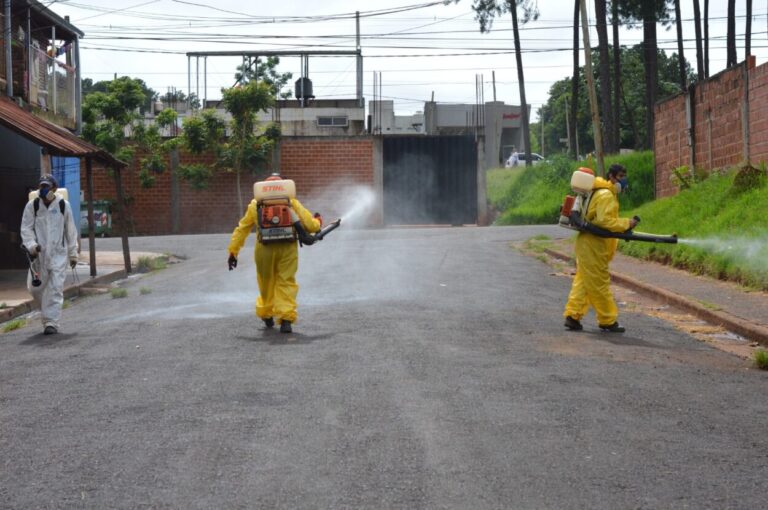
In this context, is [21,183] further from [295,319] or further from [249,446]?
[249,446]

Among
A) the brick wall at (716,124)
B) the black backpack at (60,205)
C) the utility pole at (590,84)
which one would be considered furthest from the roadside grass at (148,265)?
the brick wall at (716,124)

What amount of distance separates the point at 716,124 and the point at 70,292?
44.3ft

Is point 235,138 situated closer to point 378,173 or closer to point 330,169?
point 330,169

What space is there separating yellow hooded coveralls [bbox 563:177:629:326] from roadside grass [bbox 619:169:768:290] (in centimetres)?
321

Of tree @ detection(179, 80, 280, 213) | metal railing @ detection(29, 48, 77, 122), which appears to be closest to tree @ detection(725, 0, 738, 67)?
tree @ detection(179, 80, 280, 213)

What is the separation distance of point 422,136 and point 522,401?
32331 mm

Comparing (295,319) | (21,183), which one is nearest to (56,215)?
(295,319)

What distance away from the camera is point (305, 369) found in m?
8.65

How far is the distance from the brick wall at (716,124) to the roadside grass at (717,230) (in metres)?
0.63

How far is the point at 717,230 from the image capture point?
17.7 m

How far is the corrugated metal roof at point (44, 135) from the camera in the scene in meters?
18.2

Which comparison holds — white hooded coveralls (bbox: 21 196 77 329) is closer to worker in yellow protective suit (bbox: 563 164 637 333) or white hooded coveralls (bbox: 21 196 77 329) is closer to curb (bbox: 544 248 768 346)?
worker in yellow protective suit (bbox: 563 164 637 333)

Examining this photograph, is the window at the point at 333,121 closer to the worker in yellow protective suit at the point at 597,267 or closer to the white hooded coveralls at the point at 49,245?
the white hooded coveralls at the point at 49,245

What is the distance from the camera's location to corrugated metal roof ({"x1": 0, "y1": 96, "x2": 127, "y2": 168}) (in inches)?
716
